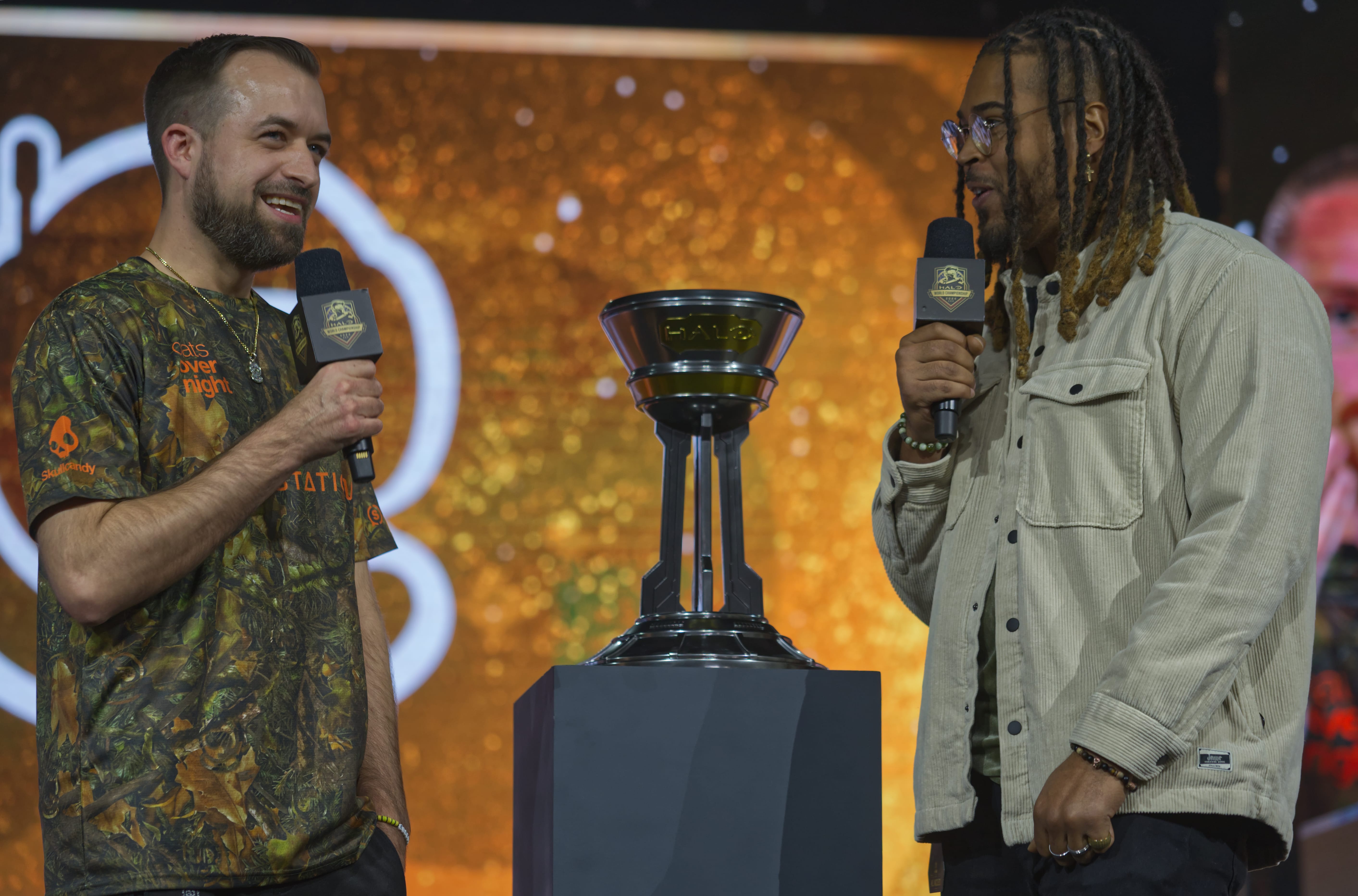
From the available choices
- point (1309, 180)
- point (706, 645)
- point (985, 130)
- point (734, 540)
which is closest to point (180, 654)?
point (706, 645)

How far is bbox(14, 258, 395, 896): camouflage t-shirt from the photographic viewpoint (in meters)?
1.30

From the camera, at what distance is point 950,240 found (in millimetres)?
1522

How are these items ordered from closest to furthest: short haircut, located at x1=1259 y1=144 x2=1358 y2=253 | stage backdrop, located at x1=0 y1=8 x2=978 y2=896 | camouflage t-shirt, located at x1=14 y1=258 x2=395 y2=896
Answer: camouflage t-shirt, located at x1=14 y1=258 x2=395 y2=896 → stage backdrop, located at x1=0 y1=8 x2=978 y2=896 → short haircut, located at x1=1259 y1=144 x2=1358 y2=253

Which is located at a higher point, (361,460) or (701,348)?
(701,348)

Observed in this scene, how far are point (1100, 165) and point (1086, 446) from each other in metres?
0.33

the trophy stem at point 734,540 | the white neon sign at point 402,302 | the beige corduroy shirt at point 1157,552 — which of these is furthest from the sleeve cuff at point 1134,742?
the white neon sign at point 402,302

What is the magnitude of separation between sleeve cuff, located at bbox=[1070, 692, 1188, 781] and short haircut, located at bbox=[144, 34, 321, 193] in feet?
3.82

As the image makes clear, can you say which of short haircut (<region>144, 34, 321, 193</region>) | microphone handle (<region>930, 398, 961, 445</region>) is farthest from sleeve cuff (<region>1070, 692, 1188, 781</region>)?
short haircut (<region>144, 34, 321, 193</region>)

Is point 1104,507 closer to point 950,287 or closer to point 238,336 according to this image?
point 950,287

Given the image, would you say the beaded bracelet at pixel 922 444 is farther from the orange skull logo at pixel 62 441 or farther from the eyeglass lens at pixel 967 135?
the orange skull logo at pixel 62 441

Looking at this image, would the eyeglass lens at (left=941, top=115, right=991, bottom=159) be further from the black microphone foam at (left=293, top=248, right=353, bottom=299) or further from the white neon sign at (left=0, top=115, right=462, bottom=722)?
the white neon sign at (left=0, top=115, right=462, bottom=722)

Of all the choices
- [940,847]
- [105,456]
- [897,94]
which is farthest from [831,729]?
[897,94]

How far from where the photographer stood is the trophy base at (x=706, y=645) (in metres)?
1.60

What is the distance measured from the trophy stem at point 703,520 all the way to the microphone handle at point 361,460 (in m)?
0.49
